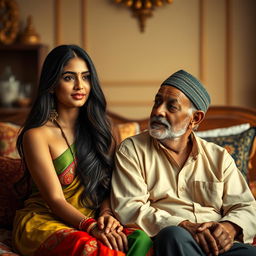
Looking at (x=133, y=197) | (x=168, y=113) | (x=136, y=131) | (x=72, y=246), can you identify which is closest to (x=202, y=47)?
(x=136, y=131)

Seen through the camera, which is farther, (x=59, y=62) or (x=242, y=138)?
(x=242, y=138)

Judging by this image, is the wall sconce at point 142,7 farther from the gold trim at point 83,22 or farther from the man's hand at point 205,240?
the man's hand at point 205,240

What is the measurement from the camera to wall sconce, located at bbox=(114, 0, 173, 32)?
179 inches

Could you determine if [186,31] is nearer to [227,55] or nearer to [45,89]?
[227,55]

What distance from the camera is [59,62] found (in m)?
2.48

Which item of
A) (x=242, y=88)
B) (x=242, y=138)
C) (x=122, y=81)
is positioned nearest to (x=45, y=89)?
(x=242, y=138)

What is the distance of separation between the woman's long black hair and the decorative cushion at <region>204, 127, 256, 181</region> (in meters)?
0.78

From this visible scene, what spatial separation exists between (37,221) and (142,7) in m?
2.75

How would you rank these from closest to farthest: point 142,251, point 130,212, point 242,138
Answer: point 142,251 < point 130,212 < point 242,138

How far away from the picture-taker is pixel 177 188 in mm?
2398

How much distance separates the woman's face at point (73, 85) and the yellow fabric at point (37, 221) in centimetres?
39

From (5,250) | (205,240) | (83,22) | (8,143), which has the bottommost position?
(5,250)

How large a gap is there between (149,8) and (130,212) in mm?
2755

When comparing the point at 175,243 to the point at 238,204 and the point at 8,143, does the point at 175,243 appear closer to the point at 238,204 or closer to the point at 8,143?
the point at 238,204
